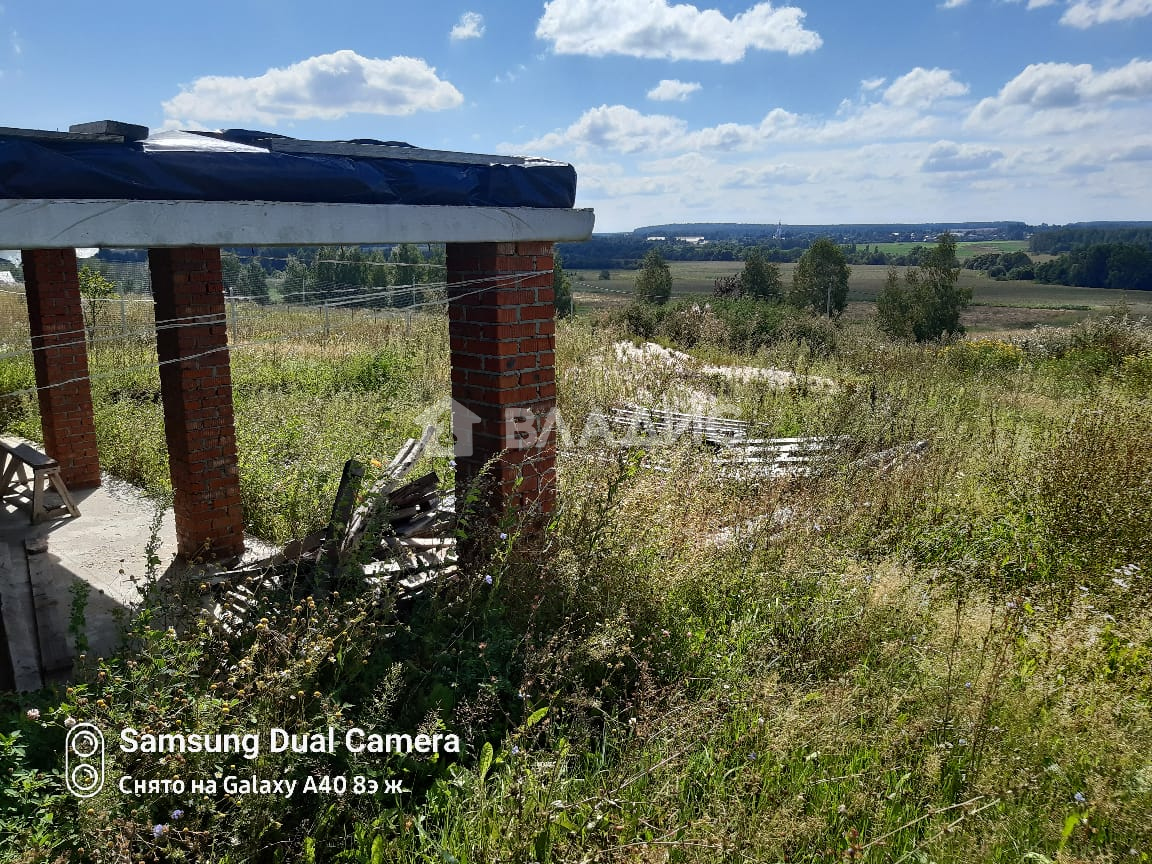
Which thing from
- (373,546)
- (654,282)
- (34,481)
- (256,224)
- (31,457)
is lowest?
(34,481)

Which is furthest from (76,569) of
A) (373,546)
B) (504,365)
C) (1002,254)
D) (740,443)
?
(1002,254)

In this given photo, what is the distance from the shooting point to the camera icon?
2.82 metres

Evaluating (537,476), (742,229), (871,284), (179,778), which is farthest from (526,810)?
(742,229)

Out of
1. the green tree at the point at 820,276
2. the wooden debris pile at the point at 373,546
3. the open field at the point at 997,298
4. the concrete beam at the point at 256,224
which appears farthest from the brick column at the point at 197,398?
the open field at the point at 997,298

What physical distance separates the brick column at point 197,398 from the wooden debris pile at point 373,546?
0.87 meters

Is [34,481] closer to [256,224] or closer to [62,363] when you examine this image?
[62,363]

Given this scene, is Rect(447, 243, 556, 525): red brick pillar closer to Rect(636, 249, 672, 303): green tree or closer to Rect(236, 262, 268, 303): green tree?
Rect(236, 262, 268, 303): green tree

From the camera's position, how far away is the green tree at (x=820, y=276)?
96.7 ft

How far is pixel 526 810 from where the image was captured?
2.91 metres

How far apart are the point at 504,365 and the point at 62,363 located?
572 cm

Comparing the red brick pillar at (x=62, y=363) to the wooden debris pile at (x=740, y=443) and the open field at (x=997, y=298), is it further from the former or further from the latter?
the open field at (x=997, y=298)

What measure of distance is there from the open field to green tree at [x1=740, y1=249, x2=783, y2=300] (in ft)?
29.2

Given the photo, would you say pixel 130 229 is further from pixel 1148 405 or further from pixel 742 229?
pixel 742 229

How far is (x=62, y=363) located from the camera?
7.88 m
